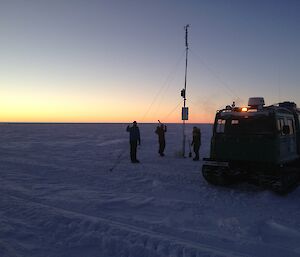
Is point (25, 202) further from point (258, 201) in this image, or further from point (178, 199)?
point (258, 201)

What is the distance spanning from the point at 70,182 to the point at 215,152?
4701 millimetres

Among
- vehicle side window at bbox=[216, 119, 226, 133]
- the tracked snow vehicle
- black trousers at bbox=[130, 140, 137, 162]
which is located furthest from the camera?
black trousers at bbox=[130, 140, 137, 162]

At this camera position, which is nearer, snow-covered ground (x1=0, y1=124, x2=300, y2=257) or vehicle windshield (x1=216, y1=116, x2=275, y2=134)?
snow-covered ground (x1=0, y1=124, x2=300, y2=257)

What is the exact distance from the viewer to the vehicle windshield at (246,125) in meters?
9.80

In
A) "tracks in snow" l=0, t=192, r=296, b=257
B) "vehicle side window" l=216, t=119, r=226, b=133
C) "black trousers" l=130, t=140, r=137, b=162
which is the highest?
"vehicle side window" l=216, t=119, r=226, b=133

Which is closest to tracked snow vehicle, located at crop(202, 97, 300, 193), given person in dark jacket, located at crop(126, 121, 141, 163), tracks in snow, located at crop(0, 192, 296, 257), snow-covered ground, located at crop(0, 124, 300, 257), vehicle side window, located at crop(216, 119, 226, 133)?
vehicle side window, located at crop(216, 119, 226, 133)

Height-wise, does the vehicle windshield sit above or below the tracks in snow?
above

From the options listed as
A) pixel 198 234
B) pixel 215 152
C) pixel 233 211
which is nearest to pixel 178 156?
pixel 215 152

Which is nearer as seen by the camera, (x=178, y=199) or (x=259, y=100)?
(x=178, y=199)

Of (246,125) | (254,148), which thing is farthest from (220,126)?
(254,148)

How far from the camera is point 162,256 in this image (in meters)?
5.03

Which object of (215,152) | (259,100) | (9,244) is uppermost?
(259,100)

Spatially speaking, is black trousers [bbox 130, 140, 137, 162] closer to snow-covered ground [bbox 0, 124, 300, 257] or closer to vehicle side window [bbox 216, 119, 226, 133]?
snow-covered ground [bbox 0, 124, 300, 257]

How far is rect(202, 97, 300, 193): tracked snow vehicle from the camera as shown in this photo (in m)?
9.57
